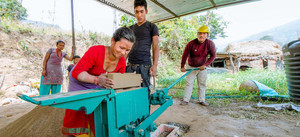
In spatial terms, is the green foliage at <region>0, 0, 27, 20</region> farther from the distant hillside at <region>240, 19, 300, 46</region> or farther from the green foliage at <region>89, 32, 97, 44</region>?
the distant hillside at <region>240, 19, 300, 46</region>

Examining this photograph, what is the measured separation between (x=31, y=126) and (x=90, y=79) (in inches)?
66.1

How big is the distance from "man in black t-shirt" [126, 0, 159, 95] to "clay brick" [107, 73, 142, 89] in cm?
87

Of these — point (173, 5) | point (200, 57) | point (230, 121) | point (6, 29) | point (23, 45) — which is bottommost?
point (230, 121)

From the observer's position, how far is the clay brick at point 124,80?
1023 millimetres

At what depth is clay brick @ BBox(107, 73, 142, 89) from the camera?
102cm

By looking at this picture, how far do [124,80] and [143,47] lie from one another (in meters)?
1.17

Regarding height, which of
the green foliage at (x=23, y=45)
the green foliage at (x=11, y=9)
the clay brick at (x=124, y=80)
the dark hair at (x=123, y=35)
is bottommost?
the clay brick at (x=124, y=80)

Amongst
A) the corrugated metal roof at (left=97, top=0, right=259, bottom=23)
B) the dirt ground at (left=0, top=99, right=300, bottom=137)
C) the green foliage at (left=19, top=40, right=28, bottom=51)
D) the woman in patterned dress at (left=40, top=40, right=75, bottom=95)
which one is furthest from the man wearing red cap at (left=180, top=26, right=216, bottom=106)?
the green foliage at (left=19, top=40, right=28, bottom=51)

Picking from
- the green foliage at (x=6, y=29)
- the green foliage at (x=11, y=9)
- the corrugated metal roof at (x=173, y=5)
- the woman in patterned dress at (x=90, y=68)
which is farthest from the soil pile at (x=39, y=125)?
the green foliage at (x=11, y=9)

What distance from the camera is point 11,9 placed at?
10.5 metres

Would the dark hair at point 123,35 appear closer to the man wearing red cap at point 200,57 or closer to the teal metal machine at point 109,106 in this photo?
the teal metal machine at point 109,106

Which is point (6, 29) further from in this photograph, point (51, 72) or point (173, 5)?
point (173, 5)

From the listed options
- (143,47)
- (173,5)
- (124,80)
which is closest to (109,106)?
(124,80)

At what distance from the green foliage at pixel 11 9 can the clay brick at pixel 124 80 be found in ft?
37.6
